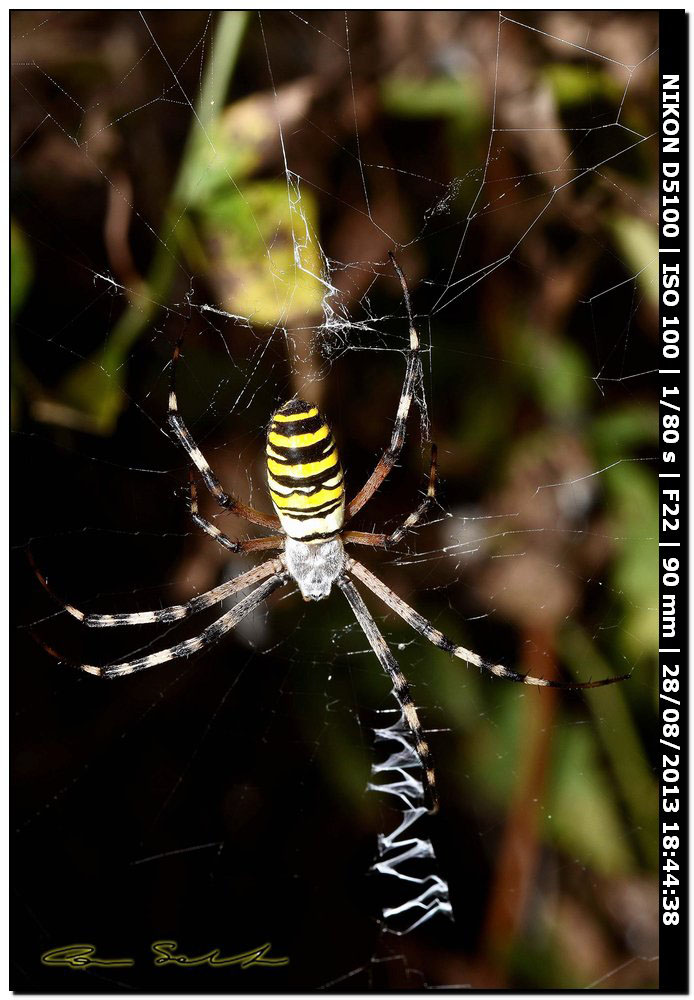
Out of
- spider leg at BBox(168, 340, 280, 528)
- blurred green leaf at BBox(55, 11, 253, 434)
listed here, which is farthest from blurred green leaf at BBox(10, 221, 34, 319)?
spider leg at BBox(168, 340, 280, 528)

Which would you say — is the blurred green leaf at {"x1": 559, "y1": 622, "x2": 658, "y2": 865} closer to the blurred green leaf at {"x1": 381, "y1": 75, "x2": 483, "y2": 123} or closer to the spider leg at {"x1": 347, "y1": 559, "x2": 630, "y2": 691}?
the spider leg at {"x1": 347, "y1": 559, "x2": 630, "y2": 691}

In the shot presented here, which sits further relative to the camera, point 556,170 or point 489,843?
point 489,843

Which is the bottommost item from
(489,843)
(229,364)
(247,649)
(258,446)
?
(489,843)

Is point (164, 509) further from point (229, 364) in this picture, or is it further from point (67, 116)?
point (67, 116)

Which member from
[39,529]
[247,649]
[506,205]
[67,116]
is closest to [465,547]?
[247,649]

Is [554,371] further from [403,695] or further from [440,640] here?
[403,695]
